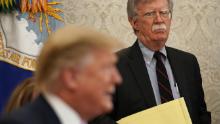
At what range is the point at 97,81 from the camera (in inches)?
36.2

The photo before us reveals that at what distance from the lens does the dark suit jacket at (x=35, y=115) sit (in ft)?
2.97

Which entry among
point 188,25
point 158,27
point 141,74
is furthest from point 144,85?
point 188,25

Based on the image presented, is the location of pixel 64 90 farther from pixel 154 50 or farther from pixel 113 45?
pixel 154 50

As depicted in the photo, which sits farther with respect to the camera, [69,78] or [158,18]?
[158,18]

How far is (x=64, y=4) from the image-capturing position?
2.71 meters

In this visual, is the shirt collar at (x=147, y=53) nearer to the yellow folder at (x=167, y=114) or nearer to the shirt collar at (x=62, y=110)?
the yellow folder at (x=167, y=114)

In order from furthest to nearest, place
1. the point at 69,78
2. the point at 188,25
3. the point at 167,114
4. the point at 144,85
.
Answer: the point at 188,25, the point at 144,85, the point at 167,114, the point at 69,78

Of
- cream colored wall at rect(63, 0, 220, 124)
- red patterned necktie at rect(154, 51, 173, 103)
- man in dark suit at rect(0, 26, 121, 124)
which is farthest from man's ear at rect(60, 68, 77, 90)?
cream colored wall at rect(63, 0, 220, 124)

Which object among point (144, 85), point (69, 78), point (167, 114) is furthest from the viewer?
point (144, 85)

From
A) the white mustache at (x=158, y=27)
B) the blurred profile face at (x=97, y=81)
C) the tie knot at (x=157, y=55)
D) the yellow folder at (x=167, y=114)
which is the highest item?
the blurred profile face at (x=97, y=81)

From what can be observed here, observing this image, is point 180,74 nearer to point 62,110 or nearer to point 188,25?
point 188,25

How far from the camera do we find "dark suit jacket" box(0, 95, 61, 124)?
906mm

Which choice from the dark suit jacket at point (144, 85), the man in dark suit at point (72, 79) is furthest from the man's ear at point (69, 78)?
the dark suit jacket at point (144, 85)

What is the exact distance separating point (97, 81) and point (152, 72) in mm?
1152
